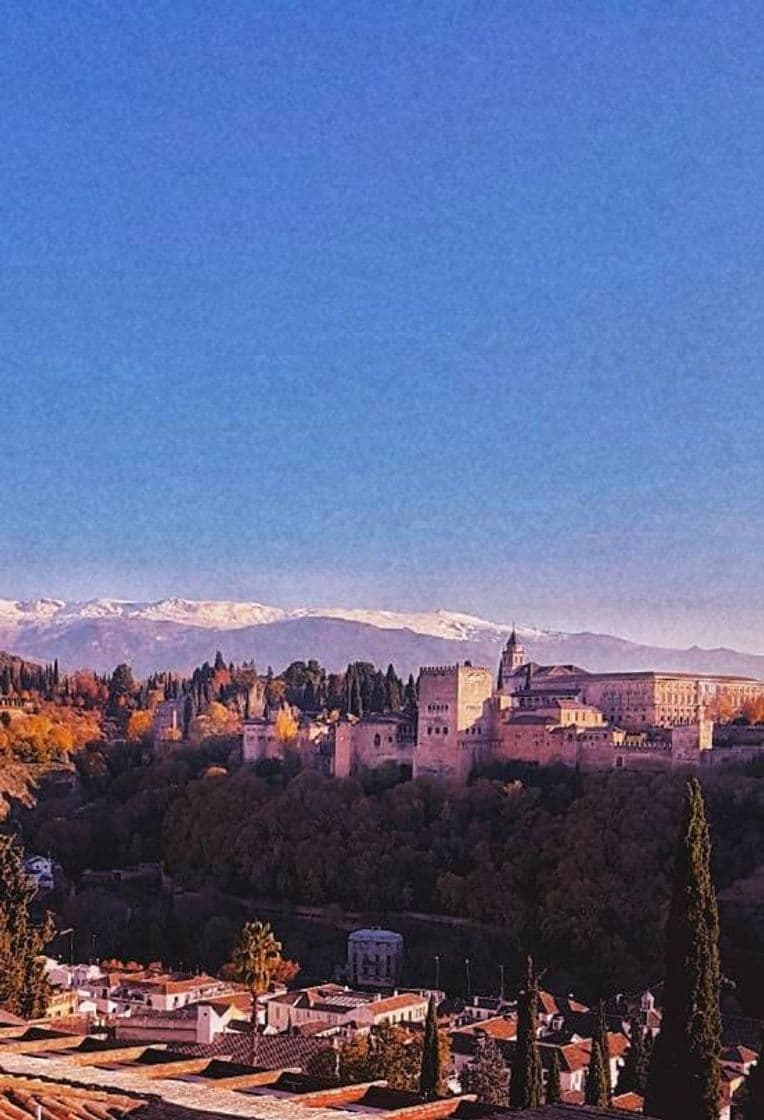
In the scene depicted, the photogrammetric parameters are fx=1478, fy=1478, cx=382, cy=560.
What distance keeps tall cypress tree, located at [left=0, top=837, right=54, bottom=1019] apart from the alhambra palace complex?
26.0 m

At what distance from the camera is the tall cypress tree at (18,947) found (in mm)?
12984

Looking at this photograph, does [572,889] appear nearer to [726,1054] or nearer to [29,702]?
[726,1054]

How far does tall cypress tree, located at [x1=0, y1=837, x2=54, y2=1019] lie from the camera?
12984 millimetres

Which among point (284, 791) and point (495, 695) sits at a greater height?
point (495, 695)

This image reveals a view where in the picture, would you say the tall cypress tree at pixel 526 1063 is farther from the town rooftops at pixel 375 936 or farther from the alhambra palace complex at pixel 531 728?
the alhambra palace complex at pixel 531 728

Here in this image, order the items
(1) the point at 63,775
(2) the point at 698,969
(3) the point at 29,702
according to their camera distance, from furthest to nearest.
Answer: (3) the point at 29,702 < (1) the point at 63,775 < (2) the point at 698,969

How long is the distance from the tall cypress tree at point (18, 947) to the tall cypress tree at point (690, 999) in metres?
5.48

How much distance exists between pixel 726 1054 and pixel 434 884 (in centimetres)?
1514

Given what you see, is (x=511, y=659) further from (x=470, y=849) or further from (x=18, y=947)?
(x=18, y=947)

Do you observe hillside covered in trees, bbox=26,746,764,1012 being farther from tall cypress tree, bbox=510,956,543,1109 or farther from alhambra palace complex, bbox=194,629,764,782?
tall cypress tree, bbox=510,956,543,1109

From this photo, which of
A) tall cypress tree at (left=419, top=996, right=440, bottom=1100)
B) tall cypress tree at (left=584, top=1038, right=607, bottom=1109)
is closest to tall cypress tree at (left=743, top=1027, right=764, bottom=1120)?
tall cypress tree at (left=419, top=996, right=440, bottom=1100)

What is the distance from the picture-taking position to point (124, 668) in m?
66.1

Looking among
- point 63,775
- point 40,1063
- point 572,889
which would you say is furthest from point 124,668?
point 40,1063

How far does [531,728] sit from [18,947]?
2837 centimetres
